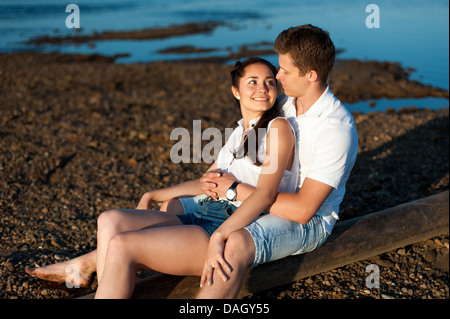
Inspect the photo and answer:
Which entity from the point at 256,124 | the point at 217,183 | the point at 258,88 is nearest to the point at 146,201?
the point at 217,183

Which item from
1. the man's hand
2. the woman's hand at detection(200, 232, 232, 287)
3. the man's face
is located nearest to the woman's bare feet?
the man's hand

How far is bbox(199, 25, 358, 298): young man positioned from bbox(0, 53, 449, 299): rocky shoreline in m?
0.68

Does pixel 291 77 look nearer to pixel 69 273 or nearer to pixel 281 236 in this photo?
pixel 281 236

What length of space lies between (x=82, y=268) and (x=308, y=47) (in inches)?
85.3

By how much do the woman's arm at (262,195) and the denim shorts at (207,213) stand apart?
0.24m

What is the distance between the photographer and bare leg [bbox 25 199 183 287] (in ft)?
9.88

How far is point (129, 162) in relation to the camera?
570 centimetres

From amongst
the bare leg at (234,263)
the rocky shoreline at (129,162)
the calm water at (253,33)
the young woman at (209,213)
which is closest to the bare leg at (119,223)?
the young woman at (209,213)

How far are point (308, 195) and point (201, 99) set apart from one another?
6.87m

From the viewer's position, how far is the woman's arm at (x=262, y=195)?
229cm

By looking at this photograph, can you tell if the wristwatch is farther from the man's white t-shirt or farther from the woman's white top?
the man's white t-shirt
